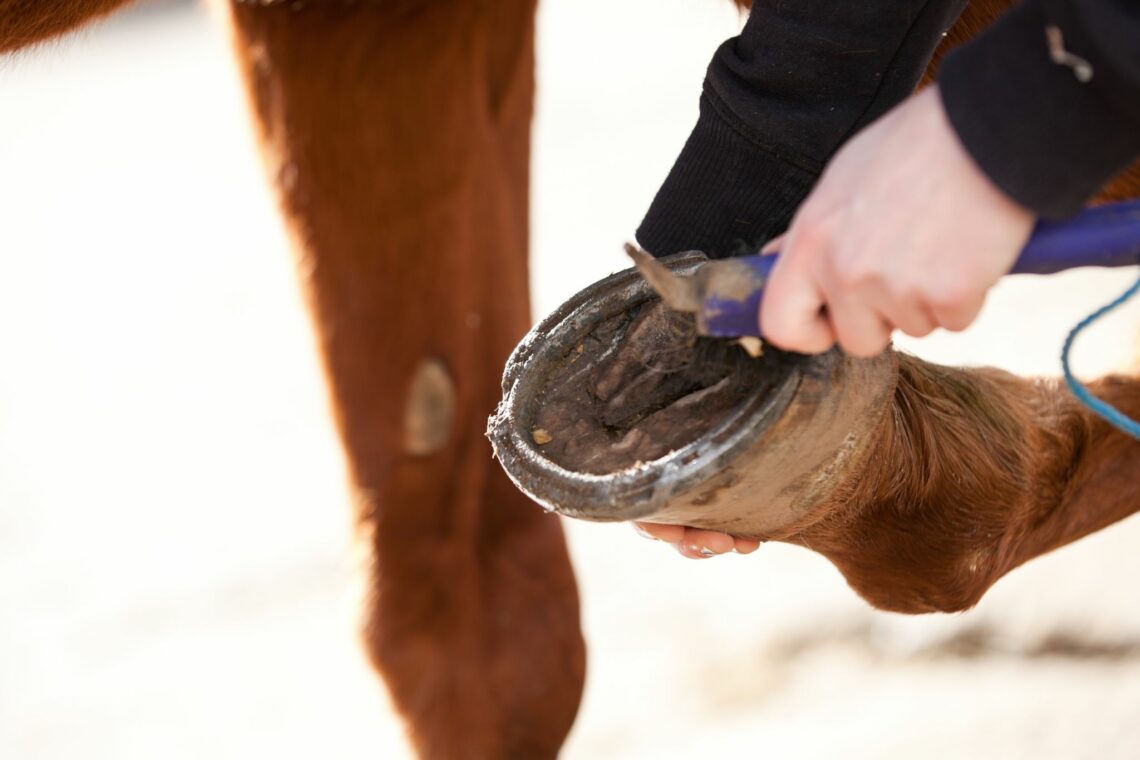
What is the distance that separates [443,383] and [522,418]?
448 millimetres

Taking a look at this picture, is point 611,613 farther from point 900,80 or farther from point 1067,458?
point 900,80

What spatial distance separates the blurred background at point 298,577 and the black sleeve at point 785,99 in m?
0.22

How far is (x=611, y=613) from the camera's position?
47.6 inches

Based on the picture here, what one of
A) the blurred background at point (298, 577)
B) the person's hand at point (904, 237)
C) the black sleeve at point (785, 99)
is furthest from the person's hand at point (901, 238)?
the blurred background at point (298, 577)

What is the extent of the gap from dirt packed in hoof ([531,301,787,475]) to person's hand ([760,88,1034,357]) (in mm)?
72

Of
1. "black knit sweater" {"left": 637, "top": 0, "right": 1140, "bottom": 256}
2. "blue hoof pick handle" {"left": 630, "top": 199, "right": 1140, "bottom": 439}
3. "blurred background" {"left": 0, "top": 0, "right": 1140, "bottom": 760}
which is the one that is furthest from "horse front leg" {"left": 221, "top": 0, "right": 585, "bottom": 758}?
"blue hoof pick handle" {"left": 630, "top": 199, "right": 1140, "bottom": 439}

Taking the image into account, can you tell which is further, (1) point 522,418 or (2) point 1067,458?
(2) point 1067,458

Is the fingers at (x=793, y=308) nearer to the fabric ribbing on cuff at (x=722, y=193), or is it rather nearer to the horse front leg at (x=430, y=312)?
the fabric ribbing on cuff at (x=722, y=193)

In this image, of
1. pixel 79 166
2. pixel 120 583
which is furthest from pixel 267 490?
pixel 79 166

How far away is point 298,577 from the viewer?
1.32 m

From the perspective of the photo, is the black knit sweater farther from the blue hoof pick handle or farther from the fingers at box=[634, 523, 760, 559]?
the fingers at box=[634, 523, 760, 559]

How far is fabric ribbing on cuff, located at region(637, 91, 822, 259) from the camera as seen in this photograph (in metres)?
0.58

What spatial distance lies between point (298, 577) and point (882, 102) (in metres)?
0.94

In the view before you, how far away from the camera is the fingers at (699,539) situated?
1.93 feet
